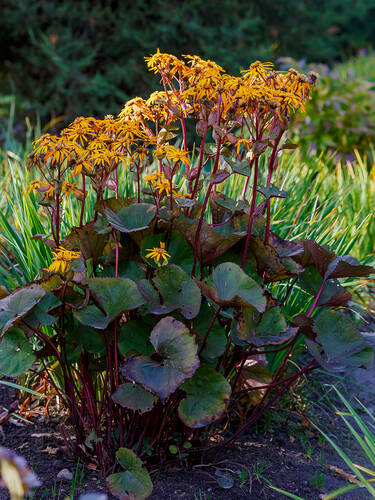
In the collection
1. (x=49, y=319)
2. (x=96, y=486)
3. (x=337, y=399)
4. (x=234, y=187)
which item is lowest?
(x=337, y=399)

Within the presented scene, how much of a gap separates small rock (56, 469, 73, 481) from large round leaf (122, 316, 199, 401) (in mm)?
505

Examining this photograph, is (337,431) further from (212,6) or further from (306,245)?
(212,6)

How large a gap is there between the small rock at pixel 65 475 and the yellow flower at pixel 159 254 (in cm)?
69

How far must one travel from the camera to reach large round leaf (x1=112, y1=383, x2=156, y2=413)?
137cm

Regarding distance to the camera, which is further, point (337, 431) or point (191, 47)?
point (191, 47)

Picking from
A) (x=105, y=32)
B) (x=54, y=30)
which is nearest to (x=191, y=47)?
(x=105, y=32)

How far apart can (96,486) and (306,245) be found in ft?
2.95

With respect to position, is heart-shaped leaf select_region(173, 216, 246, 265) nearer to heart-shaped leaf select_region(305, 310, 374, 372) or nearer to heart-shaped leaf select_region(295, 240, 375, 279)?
heart-shaped leaf select_region(295, 240, 375, 279)

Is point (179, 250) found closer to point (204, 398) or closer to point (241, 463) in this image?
point (204, 398)

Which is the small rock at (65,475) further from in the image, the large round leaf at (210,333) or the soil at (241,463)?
the large round leaf at (210,333)

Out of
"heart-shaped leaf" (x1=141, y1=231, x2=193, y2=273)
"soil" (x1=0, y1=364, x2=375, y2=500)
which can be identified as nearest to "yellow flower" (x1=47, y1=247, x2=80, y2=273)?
"heart-shaped leaf" (x1=141, y1=231, x2=193, y2=273)

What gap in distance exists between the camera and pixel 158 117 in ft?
5.24

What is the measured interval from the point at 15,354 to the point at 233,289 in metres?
0.58

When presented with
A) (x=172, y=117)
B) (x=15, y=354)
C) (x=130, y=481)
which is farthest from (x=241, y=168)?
(x=130, y=481)
